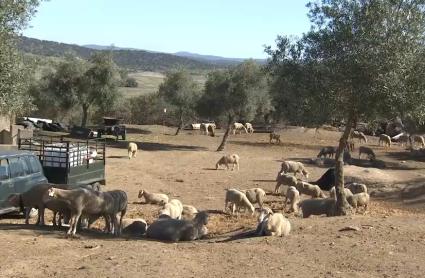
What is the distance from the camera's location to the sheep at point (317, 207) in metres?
18.2

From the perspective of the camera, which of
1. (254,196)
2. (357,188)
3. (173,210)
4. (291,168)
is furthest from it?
(291,168)

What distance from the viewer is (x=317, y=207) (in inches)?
715

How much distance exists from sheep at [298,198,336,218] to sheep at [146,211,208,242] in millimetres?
5025

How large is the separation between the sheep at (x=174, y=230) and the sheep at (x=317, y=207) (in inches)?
198

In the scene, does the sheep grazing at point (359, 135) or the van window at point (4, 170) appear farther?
the sheep grazing at point (359, 135)

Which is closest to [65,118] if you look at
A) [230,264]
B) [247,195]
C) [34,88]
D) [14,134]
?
[34,88]

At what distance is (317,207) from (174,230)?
19.5ft

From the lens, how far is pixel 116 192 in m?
14.4

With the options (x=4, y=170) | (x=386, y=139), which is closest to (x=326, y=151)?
(x=386, y=139)

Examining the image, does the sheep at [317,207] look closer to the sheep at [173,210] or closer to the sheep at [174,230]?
the sheep at [173,210]

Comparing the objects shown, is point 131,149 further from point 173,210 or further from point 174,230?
point 174,230

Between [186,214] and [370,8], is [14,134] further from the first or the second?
[370,8]

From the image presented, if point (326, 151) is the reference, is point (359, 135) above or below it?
above

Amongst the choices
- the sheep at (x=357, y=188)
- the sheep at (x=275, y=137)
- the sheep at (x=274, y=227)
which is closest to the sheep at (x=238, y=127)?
the sheep at (x=275, y=137)
